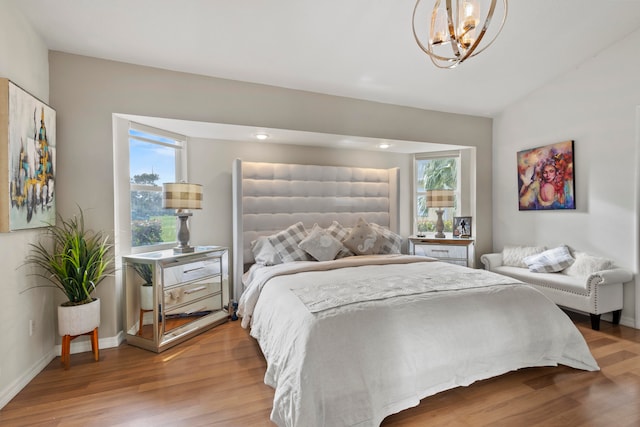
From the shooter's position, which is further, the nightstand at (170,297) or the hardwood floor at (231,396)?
the nightstand at (170,297)

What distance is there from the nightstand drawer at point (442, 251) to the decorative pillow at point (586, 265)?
1.08 m

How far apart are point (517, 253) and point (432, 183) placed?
4.88 ft

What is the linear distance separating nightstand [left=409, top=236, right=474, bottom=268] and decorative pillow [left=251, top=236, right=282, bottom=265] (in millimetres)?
2025

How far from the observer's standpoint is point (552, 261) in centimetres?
351

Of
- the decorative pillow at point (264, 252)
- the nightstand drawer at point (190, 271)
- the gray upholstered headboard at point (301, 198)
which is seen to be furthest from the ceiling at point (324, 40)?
the nightstand drawer at point (190, 271)

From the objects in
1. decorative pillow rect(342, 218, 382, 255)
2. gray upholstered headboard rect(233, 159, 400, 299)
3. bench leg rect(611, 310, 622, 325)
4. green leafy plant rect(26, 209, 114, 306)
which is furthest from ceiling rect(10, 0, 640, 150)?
bench leg rect(611, 310, 622, 325)

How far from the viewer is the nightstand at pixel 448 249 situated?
13.5ft

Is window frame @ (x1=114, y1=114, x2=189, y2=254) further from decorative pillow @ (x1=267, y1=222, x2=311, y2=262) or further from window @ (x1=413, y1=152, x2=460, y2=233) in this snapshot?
window @ (x1=413, y1=152, x2=460, y2=233)

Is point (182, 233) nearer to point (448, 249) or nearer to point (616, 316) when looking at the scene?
point (448, 249)

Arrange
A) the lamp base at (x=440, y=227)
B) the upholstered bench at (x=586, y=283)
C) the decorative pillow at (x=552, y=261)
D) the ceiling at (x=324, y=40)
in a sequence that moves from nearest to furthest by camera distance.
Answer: the ceiling at (x=324, y=40)
the upholstered bench at (x=586, y=283)
the decorative pillow at (x=552, y=261)
the lamp base at (x=440, y=227)

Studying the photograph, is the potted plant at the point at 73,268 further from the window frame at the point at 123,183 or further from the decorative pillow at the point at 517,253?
the decorative pillow at the point at 517,253

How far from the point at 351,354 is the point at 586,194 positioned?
11.6 feet

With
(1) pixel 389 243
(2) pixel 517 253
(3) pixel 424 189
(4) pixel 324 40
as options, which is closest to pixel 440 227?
(3) pixel 424 189

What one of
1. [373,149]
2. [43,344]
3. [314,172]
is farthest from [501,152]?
[43,344]
